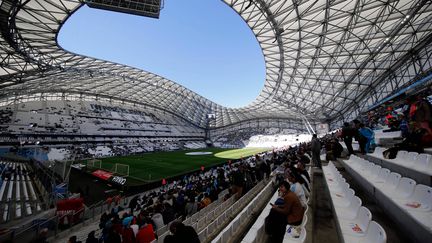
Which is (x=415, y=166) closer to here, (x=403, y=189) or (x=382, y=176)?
(x=382, y=176)

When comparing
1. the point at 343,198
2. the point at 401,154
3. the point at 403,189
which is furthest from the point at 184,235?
the point at 401,154

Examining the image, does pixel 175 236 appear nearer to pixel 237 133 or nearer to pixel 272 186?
pixel 272 186

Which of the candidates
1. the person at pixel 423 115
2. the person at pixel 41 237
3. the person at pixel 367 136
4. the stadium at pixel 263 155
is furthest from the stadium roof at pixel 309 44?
the person at pixel 423 115

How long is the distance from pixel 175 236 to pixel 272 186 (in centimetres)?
628

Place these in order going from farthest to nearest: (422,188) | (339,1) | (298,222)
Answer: (339,1) → (298,222) → (422,188)

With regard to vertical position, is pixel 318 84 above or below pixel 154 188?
above

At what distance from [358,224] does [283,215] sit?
1.08 m

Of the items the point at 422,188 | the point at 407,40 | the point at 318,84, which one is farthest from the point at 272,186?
the point at 318,84

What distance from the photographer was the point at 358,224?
9.73 ft

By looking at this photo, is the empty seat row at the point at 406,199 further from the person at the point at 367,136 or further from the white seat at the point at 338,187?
the person at the point at 367,136

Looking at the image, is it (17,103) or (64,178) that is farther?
(17,103)

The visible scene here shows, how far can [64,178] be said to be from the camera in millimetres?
14695

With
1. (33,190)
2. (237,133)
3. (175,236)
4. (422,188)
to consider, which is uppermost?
(237,133)

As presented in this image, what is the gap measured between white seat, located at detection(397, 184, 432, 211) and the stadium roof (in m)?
18.0
